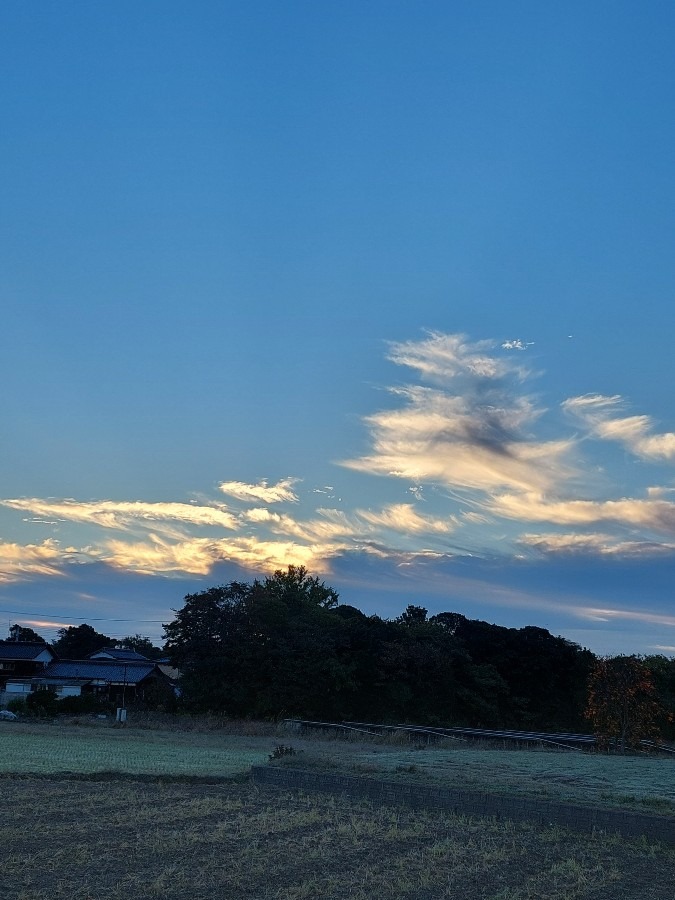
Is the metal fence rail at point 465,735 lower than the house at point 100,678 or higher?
lower

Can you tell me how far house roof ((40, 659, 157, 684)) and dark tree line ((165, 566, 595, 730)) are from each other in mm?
15221

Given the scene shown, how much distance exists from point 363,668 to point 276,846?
3092 cm

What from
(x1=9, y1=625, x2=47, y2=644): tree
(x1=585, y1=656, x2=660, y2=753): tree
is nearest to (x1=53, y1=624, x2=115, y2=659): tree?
(x1=9, y1=625, x2=47, y2=644): tree

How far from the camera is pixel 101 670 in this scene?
183 ft

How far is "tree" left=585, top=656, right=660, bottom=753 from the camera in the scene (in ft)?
82.1

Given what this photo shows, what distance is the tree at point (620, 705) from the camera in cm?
2503

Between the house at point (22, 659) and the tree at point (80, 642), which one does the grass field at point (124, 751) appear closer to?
the house at point (22, 659)

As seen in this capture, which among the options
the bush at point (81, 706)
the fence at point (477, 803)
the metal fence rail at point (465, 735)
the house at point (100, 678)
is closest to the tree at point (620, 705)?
the metal fence rail at point (465, 735)

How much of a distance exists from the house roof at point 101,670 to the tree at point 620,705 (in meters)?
35.7

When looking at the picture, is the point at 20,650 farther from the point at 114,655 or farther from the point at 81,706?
the point at 81,706

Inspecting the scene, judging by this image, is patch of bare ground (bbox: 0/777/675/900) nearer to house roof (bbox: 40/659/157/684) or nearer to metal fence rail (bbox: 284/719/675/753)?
metal fence rail (bbox: 284/719/675/753)

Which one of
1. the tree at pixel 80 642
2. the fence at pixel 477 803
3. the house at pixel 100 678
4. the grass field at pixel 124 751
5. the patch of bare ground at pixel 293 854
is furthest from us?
the tree at pixel 80 642

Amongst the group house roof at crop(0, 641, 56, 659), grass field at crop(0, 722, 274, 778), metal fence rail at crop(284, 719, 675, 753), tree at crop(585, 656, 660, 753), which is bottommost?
grass field at crop(0, 722, 274, 778)

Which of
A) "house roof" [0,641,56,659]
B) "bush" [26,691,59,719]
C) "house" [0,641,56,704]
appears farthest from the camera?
"house roof" [0,641,56,659]
